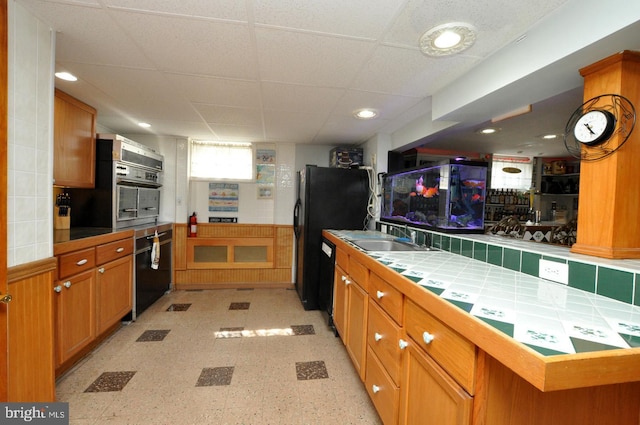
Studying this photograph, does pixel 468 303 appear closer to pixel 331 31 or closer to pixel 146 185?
pixel 331 31

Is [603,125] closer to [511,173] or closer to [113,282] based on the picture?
[113,282]

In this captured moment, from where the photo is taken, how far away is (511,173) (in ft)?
16.3

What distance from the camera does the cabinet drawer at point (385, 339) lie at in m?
1.28

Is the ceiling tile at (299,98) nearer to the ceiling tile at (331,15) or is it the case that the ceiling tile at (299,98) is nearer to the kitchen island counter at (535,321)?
the ceiling tile at (331,15)

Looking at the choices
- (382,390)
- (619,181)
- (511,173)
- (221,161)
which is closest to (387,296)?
(382,390)

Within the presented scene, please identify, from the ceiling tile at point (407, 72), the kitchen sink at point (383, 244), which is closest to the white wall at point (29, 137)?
the ceiling tile at point (407, 72)

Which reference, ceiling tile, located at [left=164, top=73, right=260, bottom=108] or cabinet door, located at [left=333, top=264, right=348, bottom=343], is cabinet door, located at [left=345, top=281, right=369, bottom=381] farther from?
ceiling tile, located at [left=164, top=73, right=260, bottom=108]

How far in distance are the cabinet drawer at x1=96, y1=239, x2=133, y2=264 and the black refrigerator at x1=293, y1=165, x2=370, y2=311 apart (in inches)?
70.0

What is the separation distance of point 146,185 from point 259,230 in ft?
5.03

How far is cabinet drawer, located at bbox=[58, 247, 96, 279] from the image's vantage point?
179 cm

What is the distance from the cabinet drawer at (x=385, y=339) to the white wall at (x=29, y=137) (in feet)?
5.94
